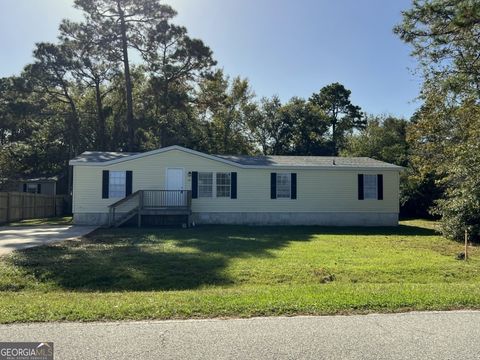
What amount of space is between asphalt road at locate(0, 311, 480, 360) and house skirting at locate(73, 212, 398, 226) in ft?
50.5

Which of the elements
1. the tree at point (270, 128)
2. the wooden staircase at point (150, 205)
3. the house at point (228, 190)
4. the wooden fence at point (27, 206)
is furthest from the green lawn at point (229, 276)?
the tree at point (270, 128)

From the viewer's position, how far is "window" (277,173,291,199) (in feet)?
69.3

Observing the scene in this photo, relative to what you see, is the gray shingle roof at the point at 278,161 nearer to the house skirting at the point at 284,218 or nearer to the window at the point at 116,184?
the window at the point at 116,184

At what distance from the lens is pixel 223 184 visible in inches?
816

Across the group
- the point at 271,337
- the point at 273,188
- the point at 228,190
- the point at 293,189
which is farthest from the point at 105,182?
the point at 271,337

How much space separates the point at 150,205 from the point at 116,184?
2074mm

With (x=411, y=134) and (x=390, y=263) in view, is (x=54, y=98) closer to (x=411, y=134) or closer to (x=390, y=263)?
(x=411, y=134)

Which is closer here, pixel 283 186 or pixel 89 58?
pixel 283 186

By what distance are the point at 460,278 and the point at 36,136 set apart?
115 ft

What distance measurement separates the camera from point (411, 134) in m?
21.9

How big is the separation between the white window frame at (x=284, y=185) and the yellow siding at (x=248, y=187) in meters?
0.27

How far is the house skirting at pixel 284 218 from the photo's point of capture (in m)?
20.0

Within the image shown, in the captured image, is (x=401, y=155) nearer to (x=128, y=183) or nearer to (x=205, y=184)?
(x=205, y=184)

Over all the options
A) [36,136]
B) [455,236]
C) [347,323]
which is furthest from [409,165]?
[36,136]
